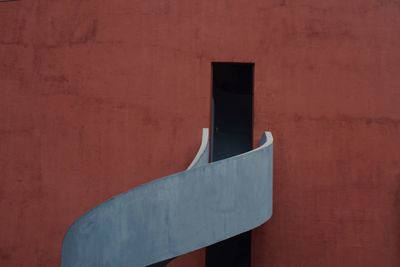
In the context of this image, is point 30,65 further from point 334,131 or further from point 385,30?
point 385,30

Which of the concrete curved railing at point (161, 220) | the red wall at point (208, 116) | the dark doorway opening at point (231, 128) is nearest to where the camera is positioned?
the concrete curved railing at point (161, 220)

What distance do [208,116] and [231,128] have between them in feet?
10.8

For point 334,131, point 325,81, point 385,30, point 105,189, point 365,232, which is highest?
point 385,30

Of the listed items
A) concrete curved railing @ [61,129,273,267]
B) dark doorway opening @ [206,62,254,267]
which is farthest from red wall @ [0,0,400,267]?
dark doorway opening @ [206,62,254,267]

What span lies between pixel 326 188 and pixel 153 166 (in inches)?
85.5

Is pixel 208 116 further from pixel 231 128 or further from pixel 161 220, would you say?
pixel 231 128

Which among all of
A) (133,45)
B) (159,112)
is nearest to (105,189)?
(159,112)

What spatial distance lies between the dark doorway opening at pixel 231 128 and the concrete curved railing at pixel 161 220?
397 cm

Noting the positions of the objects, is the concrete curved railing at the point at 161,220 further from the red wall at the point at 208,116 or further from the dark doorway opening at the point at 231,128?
the dark doorway opening at the point at 231,128

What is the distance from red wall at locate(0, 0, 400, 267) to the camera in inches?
303

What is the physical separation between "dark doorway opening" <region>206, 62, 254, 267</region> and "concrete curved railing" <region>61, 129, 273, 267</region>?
156 inches

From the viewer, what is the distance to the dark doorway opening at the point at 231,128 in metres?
10.5

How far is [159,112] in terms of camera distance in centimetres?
787

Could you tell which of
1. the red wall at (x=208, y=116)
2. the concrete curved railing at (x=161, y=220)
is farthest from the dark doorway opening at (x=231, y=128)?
the concrete curved railing at (x=161, y=220)
